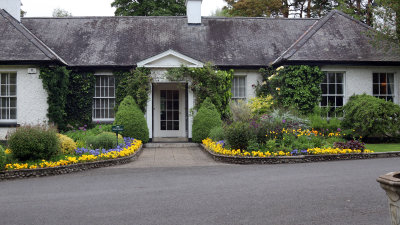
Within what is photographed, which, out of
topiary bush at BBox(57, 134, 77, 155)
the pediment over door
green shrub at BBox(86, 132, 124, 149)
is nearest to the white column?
the pediment over door

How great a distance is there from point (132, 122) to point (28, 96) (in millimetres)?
4704

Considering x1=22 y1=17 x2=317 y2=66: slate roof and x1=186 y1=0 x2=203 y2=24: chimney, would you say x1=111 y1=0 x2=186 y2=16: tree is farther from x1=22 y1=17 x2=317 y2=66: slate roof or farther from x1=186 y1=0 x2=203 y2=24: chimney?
x1=22 y1=17 x2=317 y2=66: slate roof

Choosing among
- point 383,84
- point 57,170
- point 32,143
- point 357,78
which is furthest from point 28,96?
point 383,84

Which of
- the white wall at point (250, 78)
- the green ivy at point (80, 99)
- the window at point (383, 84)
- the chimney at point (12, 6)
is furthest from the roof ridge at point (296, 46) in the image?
the chimney at point (12, 6)

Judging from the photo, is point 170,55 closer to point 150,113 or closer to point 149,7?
point 150,113

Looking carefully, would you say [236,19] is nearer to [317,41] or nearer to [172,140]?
[317,41]

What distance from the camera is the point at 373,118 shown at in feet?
46.4

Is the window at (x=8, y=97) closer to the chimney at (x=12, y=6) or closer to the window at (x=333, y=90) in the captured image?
the chimney at (x=12, y=6)

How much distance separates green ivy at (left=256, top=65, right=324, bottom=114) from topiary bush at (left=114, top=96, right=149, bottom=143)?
5876 millimetres

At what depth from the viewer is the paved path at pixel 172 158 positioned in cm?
1085

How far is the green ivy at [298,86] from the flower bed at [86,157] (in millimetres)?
6989

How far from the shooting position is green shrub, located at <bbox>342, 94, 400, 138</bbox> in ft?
46.4

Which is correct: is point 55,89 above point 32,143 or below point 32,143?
above

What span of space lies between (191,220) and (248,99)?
41.1 ft
